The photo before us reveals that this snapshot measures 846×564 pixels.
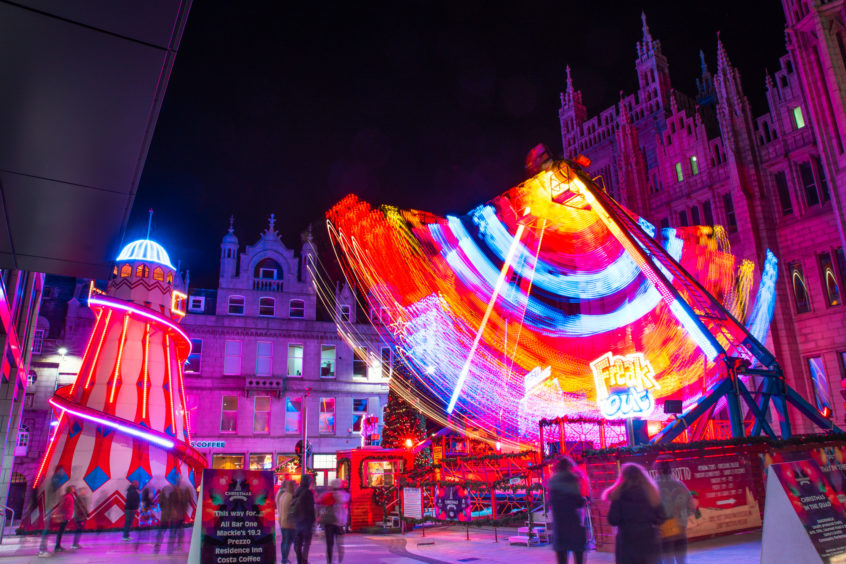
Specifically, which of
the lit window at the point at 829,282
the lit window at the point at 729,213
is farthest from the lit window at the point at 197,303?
the lit window at the point at 829,282

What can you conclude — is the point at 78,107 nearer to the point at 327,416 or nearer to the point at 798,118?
the point at 798,118

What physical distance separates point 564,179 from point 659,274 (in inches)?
232

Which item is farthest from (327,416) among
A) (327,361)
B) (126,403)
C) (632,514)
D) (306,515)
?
(632,514)

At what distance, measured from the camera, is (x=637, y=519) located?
22.4ft

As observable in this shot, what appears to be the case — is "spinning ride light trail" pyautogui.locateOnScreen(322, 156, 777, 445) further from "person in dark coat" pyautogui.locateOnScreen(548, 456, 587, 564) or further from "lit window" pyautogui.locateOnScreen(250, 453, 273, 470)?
"person in dark coat" pyautogui.locateOnScreen(548, 456, 587, 564)

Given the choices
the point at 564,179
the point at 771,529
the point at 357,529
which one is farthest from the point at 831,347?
the point at 771,529

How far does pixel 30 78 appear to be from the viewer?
16.6 feet

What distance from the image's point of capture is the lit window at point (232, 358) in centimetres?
3906

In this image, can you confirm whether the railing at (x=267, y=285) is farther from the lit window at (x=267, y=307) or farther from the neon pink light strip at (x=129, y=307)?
the neon pink light strip at (x=129, y=307)

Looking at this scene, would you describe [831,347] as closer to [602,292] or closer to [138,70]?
[602,292]

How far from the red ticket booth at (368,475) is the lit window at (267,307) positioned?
17.8 metres

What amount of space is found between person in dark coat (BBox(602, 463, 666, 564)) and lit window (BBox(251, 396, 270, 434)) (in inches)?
1369

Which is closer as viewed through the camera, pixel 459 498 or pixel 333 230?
pixel 459 498

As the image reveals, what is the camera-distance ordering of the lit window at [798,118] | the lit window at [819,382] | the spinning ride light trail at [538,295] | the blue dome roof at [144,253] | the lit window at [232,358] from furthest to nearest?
the lit window at [232,358] < the lit window at [798,118] < the lit window at [819,382] < the blue dome roof at [144,253] < the spinning ride light trail at [538,295]
